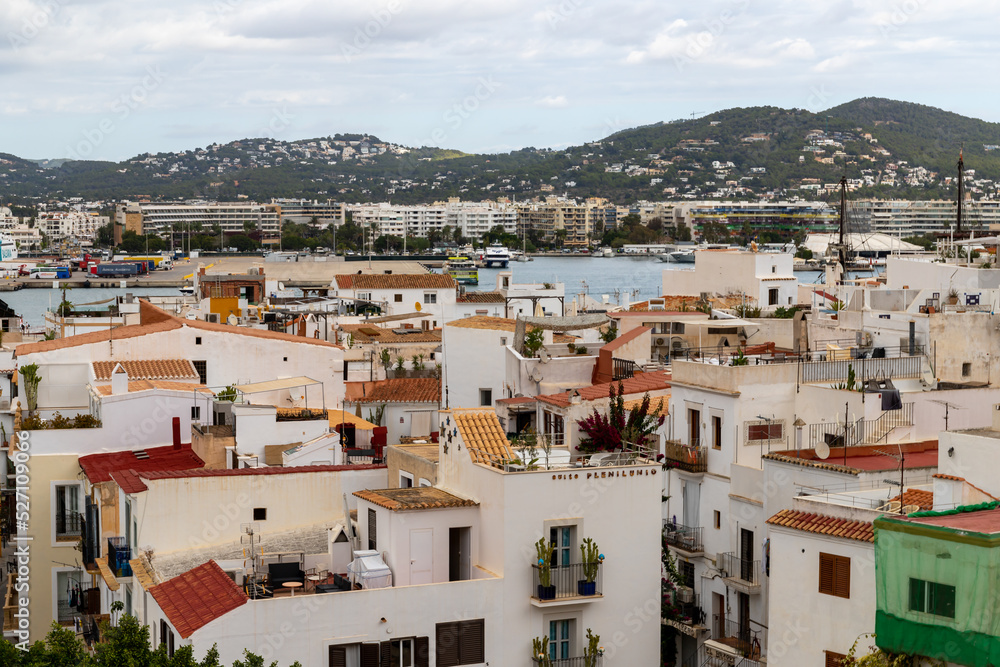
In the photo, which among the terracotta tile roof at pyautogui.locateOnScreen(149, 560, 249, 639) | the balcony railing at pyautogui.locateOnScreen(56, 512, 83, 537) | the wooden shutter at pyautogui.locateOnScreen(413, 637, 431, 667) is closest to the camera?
the terracotta tile roof at pyautogui.locateOnScreen(149, 560, 249, 639)

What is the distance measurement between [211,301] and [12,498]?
22.5m

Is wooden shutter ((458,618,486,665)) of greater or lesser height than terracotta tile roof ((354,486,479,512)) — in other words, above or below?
below

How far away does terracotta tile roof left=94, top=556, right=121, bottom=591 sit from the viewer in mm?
12797

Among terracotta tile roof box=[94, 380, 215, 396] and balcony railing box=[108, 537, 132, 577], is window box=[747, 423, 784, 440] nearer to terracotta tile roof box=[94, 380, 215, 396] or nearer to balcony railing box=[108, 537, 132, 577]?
balcony railing box=[108, 537, 132, 577]

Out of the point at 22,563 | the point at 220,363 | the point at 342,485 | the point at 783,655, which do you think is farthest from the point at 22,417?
the point at 783,655

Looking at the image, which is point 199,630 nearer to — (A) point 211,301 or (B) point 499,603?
(B) point 499,603

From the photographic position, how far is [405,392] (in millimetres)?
22719

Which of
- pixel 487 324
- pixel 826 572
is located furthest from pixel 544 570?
pixel 487 324

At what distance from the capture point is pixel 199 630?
1018 centimetres

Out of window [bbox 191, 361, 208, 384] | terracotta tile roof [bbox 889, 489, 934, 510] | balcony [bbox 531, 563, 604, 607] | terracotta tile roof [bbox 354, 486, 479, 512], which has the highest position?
terracotta tile roof [bbox 889, 489, 934, 510]

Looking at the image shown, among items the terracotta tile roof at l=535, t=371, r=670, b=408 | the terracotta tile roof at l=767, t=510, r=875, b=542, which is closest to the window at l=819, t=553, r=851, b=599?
the terracotta tile roof at l=767, t=510, r=875, b=542

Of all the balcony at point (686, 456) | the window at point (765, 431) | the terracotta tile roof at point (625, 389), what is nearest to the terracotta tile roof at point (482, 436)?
the balcony at point (686, 456)

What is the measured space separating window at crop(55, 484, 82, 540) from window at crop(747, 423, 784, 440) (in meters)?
7.68

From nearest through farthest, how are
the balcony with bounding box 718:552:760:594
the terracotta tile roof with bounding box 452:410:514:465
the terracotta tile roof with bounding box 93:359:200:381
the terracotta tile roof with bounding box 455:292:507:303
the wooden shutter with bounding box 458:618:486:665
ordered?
the wooden shutter with bounding box 458:618:486:665 → the terracotta tile roof with bounding box 452:410:514:465 → the balcony with bounding box 718:552:760:594 → the terracotta tile roof with bounding box 93:359:200:381 → the terracotta tile roof with bounding box 455:292:507:303
